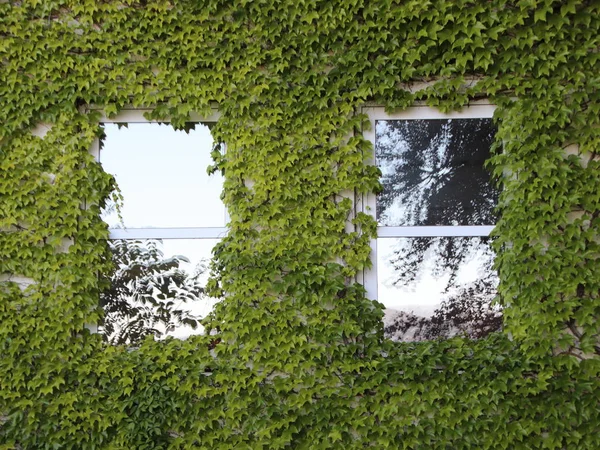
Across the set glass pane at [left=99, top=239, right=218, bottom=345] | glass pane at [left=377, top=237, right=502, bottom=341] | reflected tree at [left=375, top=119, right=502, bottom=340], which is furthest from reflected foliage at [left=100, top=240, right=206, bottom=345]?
reflected tree at [left=375, top=119, right=502, bottom=340]

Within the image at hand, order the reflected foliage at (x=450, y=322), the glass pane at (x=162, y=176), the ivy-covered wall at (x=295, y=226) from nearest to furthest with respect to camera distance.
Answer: the ivy-covered wall at (x=295, y=226) → the reflected foliage at (x=450, y=322) → the glass pane at (x=162, y=176)

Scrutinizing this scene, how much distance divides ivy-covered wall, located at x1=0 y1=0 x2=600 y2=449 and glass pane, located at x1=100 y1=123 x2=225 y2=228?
153 mm

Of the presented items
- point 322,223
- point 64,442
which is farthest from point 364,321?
point 64,442

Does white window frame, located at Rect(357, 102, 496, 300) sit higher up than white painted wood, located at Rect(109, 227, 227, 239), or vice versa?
white window frame, located at Rect(357, 102, 496, 300)

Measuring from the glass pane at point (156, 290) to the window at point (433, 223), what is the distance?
113 cm

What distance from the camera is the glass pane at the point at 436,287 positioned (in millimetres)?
3803

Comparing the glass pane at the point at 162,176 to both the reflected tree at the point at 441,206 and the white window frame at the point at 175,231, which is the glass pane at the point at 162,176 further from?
the reflected tree at the point at 441,206

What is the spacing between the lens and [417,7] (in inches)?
145

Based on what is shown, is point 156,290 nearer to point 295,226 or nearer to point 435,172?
point 295,226

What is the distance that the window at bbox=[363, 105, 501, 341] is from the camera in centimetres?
381

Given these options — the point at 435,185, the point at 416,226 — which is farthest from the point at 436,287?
the point at 435,185

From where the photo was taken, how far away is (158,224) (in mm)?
3904

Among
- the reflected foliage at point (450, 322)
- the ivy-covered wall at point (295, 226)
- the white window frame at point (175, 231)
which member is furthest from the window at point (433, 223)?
the white window frame at point (175, 231)

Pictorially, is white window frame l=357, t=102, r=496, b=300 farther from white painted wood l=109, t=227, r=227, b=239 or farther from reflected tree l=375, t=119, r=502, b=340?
white painted wood l=109, t=227, r=227, b=239
